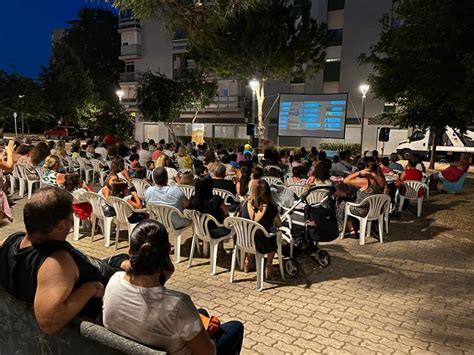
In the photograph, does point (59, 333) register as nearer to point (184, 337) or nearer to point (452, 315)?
point (184, 337)

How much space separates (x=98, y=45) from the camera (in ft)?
140

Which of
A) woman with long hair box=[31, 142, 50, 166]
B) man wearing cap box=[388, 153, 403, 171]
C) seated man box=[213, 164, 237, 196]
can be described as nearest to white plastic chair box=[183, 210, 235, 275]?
seated man box=[213, 164, 237, 196]

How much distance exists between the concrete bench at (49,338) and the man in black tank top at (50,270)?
66 mm

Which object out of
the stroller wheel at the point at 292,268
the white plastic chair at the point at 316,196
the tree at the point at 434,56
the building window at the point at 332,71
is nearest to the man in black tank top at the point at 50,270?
the stroller wheel at the point at 292,268

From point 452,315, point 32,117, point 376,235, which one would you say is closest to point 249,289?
point 452,315

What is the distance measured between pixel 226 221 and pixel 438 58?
6.78 m

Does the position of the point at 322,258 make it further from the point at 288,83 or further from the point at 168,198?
the point at 288,83

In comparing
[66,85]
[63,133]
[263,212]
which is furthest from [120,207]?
[63,133]

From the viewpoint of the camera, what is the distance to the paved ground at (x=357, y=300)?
3643 mm

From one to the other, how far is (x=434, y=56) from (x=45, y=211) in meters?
9.11

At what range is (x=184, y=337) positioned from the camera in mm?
1935

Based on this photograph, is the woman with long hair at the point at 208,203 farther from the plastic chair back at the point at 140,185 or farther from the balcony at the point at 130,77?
the balcony at the point at 130,77

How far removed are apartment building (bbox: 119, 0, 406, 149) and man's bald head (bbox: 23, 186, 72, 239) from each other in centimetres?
2064

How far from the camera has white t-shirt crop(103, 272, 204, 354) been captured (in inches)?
76.2
